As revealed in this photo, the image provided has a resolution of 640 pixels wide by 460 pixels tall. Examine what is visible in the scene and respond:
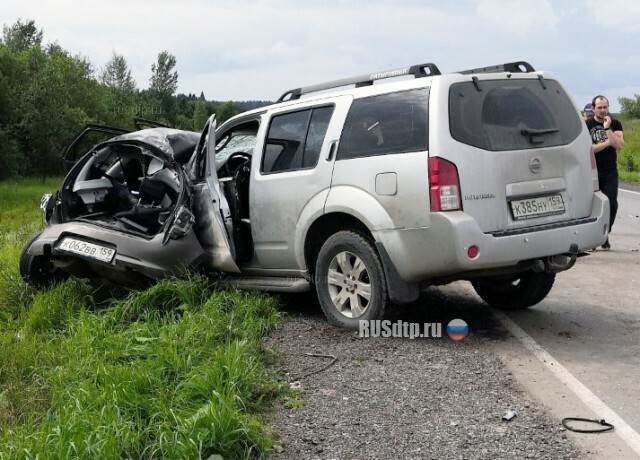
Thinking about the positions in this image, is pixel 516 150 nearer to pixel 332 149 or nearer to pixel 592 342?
pixel 332 149

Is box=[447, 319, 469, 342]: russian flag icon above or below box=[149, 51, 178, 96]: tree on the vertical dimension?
below

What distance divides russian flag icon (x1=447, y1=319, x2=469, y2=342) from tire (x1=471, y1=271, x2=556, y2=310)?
2.14 ft

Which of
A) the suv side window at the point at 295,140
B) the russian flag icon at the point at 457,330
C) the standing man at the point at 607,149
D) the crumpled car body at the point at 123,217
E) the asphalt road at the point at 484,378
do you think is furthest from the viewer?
the standing man at the point at 607,149

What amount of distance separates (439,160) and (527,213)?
2.74ft

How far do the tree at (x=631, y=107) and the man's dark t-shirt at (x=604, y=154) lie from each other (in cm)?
6770

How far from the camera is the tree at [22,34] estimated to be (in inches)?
3418

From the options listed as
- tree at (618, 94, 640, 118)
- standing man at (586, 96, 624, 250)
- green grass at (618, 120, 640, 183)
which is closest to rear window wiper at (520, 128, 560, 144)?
standing man at (586, 96, 624, 250)

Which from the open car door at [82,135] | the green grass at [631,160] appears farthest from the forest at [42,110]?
the open car door at [82,135]

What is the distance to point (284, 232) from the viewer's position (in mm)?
6273

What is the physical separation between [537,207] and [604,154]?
4153 mm

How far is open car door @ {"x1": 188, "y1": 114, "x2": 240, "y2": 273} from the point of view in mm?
6504

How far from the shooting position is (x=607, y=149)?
356 inches

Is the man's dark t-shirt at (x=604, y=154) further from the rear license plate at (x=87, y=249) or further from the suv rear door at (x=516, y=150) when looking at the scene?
the rear license plate at (x=87, y=249)

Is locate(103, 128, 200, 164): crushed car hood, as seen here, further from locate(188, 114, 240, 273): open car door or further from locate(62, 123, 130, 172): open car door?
locate(188, 114, 240, 273): open car door
